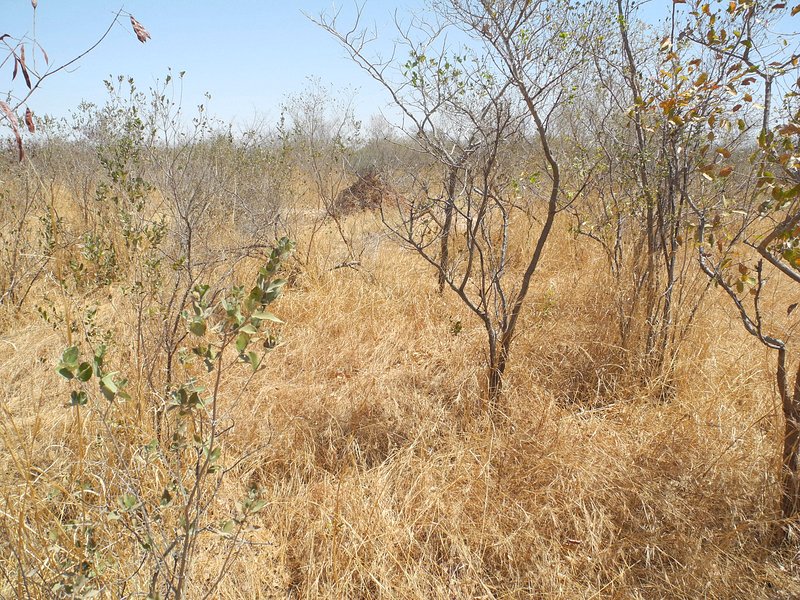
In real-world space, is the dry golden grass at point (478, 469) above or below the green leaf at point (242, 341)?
below

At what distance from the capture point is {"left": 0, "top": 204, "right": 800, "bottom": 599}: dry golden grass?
167 centimetres

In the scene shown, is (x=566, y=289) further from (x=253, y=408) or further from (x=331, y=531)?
→ (x=331, y=531)

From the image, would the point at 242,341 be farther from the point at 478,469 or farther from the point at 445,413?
the point at 445,413

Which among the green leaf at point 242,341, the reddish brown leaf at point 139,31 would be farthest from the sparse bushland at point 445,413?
the reddish brown leaf at point 139,31

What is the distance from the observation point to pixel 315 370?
310 cm

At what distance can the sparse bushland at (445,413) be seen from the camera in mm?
1523

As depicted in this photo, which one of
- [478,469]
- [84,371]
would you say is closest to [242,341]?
[84,371]

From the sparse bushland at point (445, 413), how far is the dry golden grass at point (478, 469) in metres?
0.01

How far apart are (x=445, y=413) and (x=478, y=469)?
453 millimetres

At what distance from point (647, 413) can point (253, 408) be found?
1.89 m

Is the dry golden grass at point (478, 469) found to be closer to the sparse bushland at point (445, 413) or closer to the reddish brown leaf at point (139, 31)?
the sparse bushland at point (445, 413)

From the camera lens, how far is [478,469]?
214cm

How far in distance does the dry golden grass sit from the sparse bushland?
0.04 ft

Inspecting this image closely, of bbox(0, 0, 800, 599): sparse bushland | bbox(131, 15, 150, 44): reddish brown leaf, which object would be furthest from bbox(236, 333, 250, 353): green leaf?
bbox(131, 15, 150, 44): reddish brown leaf
